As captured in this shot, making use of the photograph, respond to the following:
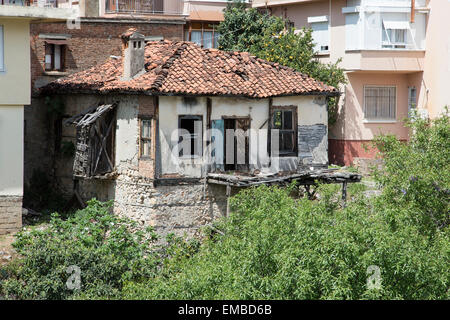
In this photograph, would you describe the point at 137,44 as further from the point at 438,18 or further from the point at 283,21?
the point at 438,18

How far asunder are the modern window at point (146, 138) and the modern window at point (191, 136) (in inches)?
38.6

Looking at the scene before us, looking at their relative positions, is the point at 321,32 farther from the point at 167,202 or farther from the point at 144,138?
the point at 167,202

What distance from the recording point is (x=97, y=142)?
86.7 ft

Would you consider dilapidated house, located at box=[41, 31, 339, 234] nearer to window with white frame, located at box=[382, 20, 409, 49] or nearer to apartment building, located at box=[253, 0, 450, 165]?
apartment building, located at box=[253, 0, 450, 165]

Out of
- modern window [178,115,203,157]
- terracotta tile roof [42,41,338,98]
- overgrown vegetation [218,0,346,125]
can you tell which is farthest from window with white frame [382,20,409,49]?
modern window [178,115,203,157]

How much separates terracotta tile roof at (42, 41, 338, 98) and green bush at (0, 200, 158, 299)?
4.49 m

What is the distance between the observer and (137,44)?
86.6ft

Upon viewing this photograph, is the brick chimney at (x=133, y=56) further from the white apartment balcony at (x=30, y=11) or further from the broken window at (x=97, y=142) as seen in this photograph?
the white apartment balcony at (x=30, y=11)

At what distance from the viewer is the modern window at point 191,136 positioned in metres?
25.8

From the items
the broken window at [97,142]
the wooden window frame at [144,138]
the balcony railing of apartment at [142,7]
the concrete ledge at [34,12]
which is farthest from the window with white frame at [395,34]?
the concrete ledge at [34,12]

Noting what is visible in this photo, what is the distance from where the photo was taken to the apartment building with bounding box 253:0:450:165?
108ft

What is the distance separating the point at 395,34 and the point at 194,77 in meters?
10.8
